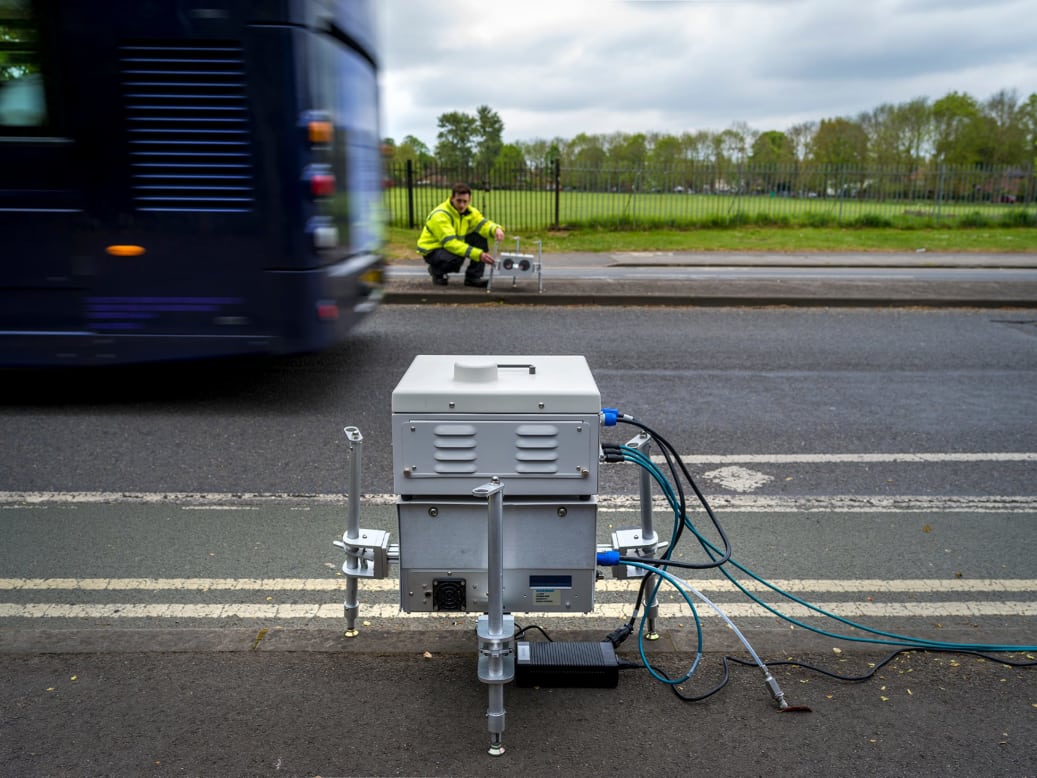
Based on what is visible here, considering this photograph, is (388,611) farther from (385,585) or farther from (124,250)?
(124,250)

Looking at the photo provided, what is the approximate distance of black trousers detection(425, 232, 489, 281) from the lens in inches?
512

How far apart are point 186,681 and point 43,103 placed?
5.03 m

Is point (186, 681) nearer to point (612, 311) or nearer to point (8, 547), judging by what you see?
point (8, 547)

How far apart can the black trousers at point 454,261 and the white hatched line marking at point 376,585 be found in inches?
369

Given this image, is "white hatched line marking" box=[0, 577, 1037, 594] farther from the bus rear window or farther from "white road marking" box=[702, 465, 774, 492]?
the bus rear window

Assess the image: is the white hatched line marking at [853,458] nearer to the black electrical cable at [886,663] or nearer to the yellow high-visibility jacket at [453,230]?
the black electrical cable at [886,663]

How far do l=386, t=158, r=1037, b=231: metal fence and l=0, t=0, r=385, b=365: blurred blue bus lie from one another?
19.6 metres

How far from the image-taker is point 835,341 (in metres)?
9.79

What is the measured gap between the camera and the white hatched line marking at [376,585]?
391 centimetres

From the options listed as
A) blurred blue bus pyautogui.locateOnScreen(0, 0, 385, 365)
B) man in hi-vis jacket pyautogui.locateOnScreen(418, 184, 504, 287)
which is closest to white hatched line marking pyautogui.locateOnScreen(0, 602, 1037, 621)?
blurred blue bus pyautogui.locateOnScreen(0, 0, 385, 365)

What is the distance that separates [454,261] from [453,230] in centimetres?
46

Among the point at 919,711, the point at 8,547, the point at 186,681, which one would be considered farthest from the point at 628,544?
the point at 8,547

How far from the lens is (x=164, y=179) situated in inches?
255

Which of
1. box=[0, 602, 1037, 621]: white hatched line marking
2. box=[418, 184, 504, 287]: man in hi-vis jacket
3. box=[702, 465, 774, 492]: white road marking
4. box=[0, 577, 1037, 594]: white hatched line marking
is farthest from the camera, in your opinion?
box=[418, 184, 504, 287]: man in hi-vis jacket
